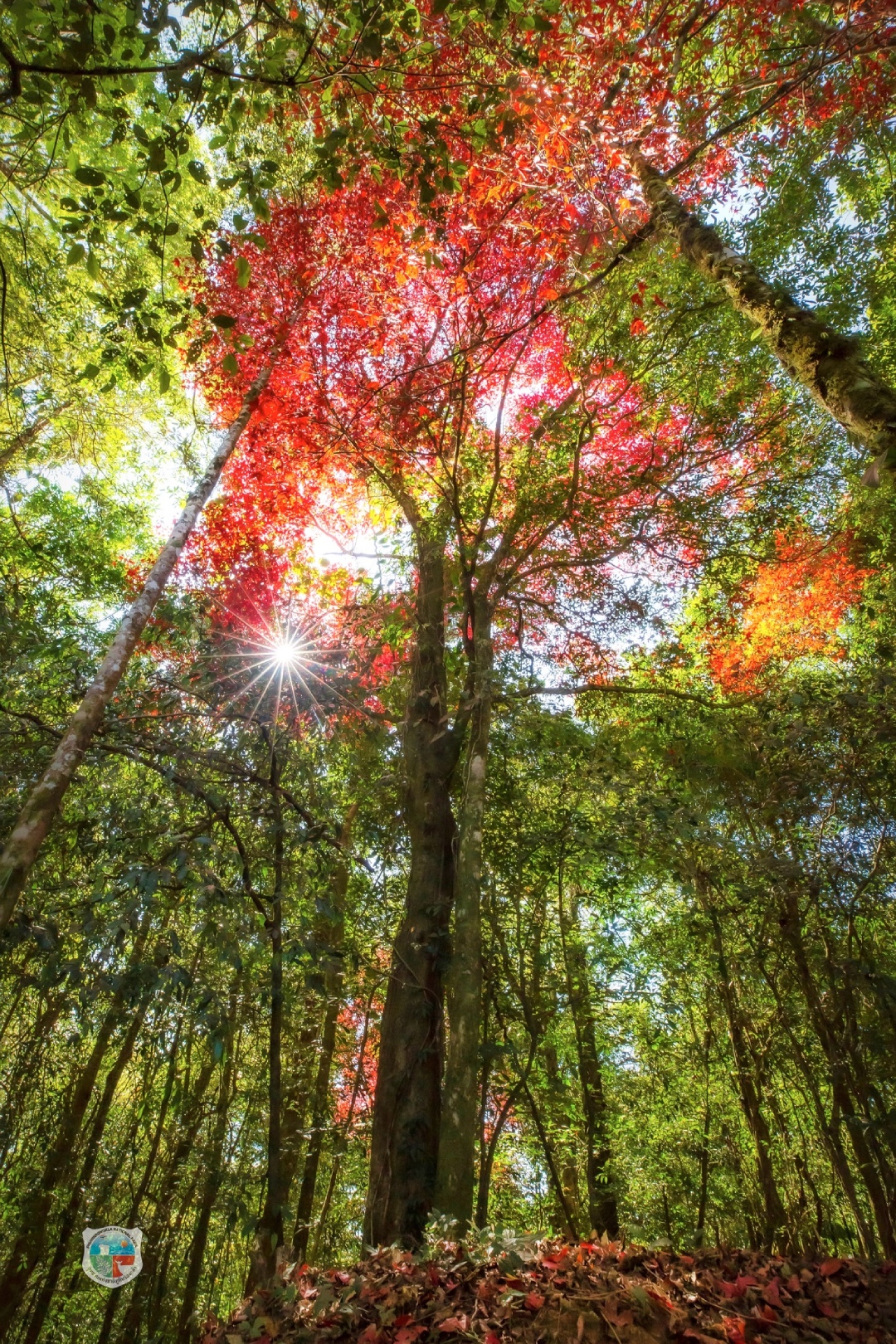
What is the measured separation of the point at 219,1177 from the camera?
6.49 meters

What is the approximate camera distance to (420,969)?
5.39 meters

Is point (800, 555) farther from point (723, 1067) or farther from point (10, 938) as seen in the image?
point (10, 938)

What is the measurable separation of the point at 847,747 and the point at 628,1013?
444cm

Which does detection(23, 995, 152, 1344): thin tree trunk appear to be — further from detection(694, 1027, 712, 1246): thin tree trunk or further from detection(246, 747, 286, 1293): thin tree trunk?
detection(694, 1027, 712, 1246): thin tree trunk

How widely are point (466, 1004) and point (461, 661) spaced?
11.8 ft

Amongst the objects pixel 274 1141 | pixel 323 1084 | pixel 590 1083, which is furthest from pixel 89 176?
pixel 590 1083

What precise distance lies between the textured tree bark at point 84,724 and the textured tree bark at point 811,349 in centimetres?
480

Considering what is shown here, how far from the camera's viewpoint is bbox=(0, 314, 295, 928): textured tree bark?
4.00m

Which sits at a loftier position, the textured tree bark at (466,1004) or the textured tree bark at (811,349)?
the textured tree bark at (811,349)

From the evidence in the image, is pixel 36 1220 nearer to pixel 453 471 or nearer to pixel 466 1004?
pixel 466 1004

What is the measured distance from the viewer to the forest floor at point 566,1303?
200cm

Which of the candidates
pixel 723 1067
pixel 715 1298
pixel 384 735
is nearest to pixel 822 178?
pixel 384 735

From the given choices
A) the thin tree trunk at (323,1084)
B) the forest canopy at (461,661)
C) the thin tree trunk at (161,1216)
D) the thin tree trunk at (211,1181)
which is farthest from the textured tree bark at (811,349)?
the thin tree trunk at (161,1216)

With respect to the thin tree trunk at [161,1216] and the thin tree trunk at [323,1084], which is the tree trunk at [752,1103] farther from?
the thin tree trunk at [161,1216]
